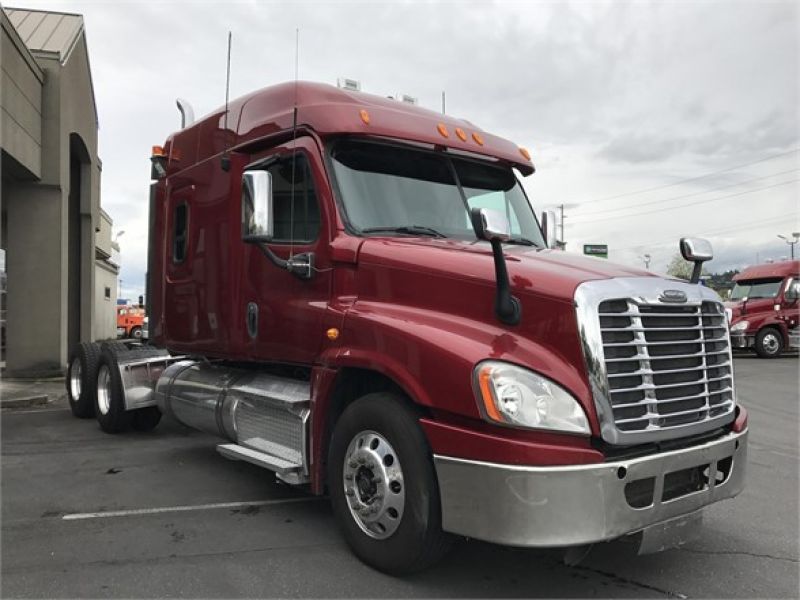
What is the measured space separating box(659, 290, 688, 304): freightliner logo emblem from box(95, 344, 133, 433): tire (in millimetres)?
6082

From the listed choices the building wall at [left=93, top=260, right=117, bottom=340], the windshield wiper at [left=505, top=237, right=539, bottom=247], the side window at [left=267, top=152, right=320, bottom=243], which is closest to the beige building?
the side window at [left=267, top=152, right=320, bottom=243]

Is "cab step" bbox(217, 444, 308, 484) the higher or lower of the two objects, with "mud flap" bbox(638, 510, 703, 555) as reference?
higher

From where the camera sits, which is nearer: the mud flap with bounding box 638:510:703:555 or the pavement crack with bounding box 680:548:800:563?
the mud flap with bounding box 638:510:703:555

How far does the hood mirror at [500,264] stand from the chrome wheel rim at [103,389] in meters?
5.80

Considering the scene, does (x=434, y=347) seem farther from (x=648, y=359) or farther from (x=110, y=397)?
(x=110, y=397)

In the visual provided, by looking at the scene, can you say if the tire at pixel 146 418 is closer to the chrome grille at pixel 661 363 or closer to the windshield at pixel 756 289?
the chrome grille at pixel 661 363

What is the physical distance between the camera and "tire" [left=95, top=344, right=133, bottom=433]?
7.48 metres

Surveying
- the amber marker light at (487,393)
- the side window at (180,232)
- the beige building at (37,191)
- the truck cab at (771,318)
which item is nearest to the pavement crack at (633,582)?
the amber marker light at (487,393)

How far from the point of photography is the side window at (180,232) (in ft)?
20.0

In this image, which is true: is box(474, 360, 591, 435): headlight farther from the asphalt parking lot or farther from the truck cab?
the truck cab

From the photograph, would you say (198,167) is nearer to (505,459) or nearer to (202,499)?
(202,499)

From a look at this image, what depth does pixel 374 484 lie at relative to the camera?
3.69 metres

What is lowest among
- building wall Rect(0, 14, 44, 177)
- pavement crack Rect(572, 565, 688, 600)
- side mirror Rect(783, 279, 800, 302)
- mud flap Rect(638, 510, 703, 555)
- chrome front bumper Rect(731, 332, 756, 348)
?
pavement crack Rect(572, 565, 688, 600)

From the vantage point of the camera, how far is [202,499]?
5.14 metres
